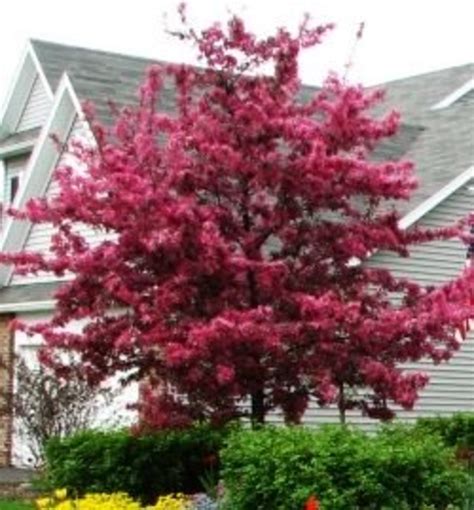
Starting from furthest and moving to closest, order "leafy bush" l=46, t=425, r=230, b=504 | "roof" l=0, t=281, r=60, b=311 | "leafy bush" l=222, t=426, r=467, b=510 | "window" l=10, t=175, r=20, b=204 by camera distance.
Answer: "window" l=10, t=175, r=20, b=204, "roof" l=0, t=281, r=60, b=311, "leafy bush" l=46, t=425, r=230, b=504, "leafy bush" l=222, t=426, r=467, b=510

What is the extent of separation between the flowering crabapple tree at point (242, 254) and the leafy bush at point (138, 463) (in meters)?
0.73

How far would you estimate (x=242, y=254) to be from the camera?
12516 mm

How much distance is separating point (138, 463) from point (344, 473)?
12.7 feet

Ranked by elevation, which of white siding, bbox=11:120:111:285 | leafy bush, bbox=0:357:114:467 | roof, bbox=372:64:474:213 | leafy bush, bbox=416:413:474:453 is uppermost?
roof, bbox=372:64:474:213

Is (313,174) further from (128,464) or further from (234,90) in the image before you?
(128,464)

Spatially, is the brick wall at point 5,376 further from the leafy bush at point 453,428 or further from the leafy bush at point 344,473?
the leafy bush at point 344,473

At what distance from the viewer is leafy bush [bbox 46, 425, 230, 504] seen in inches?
538

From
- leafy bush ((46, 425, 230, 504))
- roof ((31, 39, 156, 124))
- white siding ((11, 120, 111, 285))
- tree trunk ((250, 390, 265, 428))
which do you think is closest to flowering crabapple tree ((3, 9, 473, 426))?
tree trunk ((250, 390, 265, 428))

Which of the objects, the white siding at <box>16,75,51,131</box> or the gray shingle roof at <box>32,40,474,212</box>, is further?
the white siding at <box>16,75,51,131</box>

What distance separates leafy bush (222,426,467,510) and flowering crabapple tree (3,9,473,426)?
1197 millimetres

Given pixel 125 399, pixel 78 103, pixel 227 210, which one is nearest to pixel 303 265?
pixel 227 210

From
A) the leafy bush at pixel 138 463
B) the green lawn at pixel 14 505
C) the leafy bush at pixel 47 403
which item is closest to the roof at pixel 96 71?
the leafy bush at pixel 47 403

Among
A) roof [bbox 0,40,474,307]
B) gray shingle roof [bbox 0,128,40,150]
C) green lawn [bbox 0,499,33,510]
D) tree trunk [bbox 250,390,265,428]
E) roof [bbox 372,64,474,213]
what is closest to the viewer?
tree trunk [bbox 250,390,265,428]

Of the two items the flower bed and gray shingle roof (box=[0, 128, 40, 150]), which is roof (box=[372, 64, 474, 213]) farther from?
the flower bed
